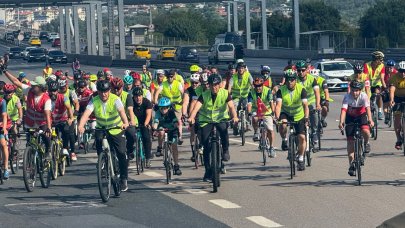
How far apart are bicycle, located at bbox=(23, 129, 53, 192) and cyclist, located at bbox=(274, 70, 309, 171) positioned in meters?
3.83

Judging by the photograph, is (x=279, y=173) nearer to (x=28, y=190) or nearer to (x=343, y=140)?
(x=28, y=190)

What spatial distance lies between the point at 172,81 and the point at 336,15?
112 metres

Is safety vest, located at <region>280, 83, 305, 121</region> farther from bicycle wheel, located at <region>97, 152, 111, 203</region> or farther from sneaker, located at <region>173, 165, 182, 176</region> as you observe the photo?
bicycle wheel, located at <region>97, 152, 111, 203</region>

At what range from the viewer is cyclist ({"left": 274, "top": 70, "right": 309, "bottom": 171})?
62.9ft

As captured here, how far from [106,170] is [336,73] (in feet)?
96.1

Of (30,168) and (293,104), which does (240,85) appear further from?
(30,168)

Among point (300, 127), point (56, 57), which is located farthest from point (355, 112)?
point (56, 57)

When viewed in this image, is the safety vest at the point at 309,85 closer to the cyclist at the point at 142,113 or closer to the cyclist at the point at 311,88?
the cyclist at the point at 311,88

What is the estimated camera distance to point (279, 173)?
1952 cm

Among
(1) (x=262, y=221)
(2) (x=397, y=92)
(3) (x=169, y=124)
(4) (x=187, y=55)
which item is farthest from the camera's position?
(4) (x=187, y=55)

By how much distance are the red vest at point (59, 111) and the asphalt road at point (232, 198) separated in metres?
1.04

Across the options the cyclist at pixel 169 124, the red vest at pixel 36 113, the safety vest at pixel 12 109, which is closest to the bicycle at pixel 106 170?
the cyclist at pixel 169 124

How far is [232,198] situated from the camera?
16469mm

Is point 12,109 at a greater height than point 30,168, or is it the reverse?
point 12,109
